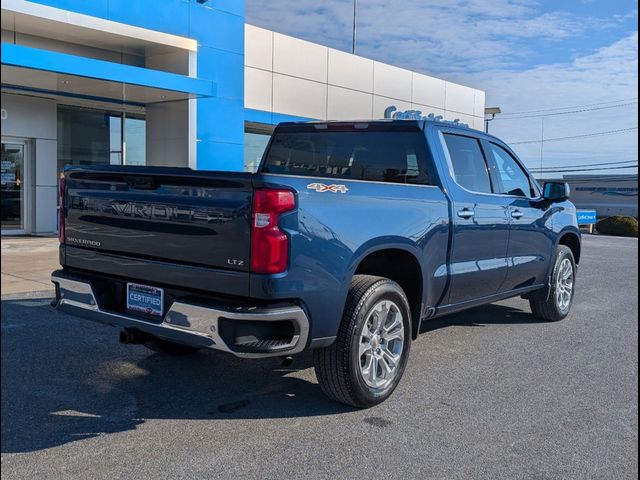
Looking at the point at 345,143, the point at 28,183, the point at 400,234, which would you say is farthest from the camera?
the point at 28,183

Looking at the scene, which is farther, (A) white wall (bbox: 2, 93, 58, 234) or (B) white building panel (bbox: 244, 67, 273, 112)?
(B) white building panel (bbox: 244, 67, 273, 112)

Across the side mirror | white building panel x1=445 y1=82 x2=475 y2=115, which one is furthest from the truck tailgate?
white building panel x1=445 y1=82 x2=475 y2=115

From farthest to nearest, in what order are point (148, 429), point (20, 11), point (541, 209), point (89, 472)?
point (20, 11) < point (541, 209) < point (148, 429) < point (89, 472)

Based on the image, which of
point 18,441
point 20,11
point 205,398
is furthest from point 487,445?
Result: point 20,11

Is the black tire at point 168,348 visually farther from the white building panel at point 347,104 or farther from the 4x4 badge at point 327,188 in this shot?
the white building panel at point 347,104

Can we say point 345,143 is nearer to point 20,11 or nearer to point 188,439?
point 188,439

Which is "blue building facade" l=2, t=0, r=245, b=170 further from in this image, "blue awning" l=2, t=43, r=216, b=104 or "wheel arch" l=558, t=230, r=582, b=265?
"wheel arch" l=558, t=230, r=582, b=265

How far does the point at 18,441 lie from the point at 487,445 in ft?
9.03

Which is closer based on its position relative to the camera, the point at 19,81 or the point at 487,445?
the point at 487,445

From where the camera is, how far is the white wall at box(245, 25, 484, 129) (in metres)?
18.8

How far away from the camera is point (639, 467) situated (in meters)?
3.67

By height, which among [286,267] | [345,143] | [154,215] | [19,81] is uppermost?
[19,81]

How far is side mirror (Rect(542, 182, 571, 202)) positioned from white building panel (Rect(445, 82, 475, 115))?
19.6 metres

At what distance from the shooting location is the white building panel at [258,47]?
18.2m
